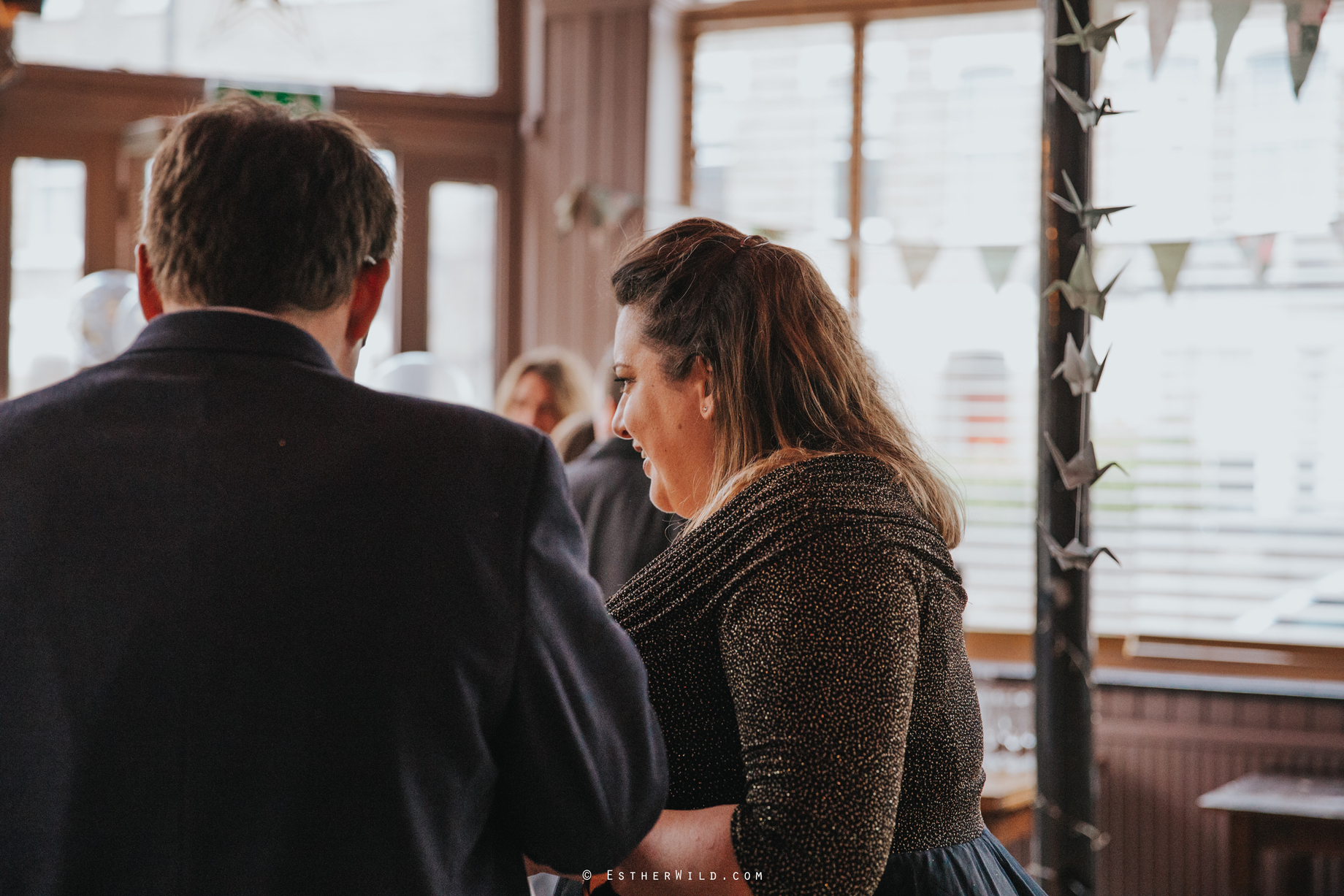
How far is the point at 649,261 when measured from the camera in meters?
1.28

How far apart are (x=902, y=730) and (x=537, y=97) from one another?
4385mm

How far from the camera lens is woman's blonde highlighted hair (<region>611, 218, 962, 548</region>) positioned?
1.22 meters

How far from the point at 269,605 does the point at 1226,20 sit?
1.70 metres

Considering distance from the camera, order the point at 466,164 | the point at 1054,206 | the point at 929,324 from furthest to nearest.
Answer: the point at 466,164
the point at 929,324
the point at 1054,206

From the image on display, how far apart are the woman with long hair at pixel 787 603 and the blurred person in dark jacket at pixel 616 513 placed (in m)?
1.20

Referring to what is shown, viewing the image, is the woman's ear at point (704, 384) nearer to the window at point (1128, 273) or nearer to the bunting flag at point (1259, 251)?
the window at point (1128, 273)

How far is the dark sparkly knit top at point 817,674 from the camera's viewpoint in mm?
997

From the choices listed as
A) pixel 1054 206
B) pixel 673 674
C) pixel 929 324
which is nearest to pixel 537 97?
pixel 929 324

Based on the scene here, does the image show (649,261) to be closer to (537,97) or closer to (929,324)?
(929,324)

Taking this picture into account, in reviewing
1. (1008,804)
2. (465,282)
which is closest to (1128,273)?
(1008,804)

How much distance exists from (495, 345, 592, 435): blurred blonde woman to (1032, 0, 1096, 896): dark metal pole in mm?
2160

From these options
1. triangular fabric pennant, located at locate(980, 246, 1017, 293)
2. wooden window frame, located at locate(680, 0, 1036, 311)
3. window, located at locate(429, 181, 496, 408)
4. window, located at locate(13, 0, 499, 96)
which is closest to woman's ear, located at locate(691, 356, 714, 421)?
triangular fabric pennant, located at locate(980, 246, 1017, 293)

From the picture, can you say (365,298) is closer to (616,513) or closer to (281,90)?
(616,513)

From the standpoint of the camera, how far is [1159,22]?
6.10 ft
